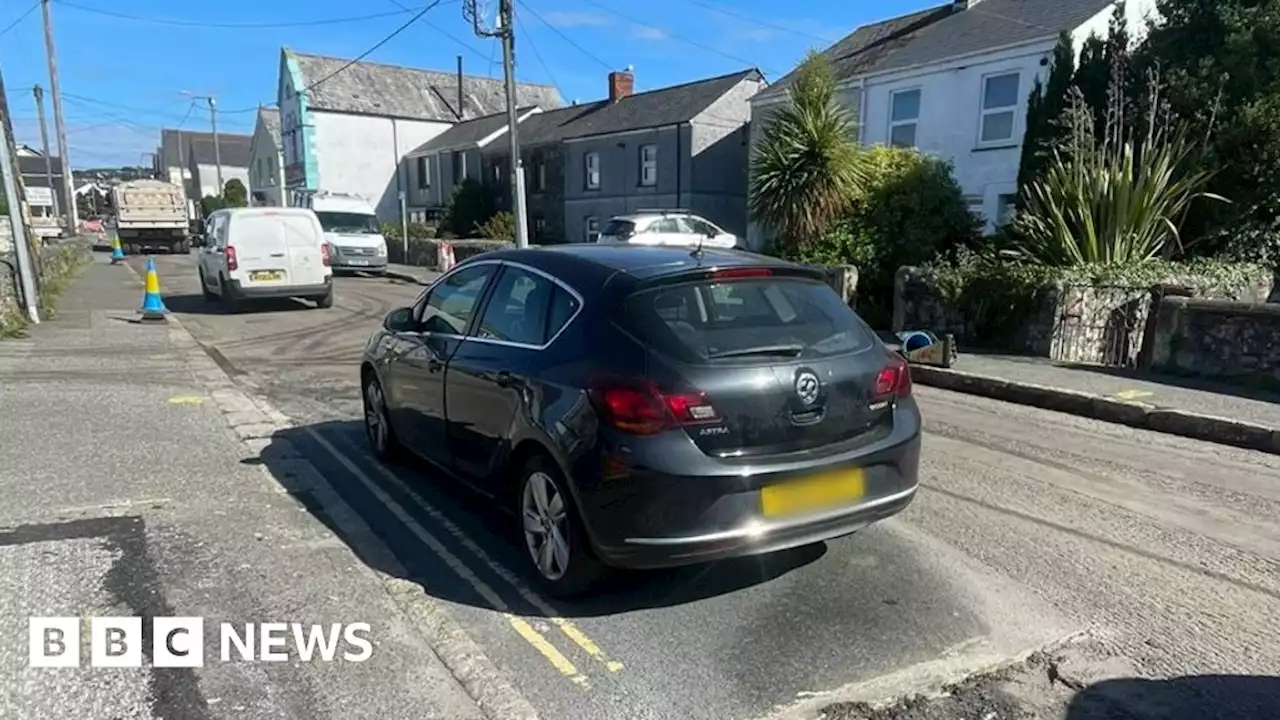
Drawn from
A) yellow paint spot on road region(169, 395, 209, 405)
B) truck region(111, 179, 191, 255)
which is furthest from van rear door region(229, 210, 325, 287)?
truck region(111, 179, 191, 255)

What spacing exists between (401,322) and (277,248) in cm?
1057

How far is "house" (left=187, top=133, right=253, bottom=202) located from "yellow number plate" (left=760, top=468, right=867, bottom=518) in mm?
92549

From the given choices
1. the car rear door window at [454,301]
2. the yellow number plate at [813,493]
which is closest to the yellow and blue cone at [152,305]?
the car rear door window at [454,301]

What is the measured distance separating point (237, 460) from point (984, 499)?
16.6 feet

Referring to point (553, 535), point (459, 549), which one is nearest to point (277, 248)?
point (459, 549)

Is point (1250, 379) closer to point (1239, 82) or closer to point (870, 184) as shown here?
point (870, 184)

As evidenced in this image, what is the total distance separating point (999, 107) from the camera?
62.8 feet

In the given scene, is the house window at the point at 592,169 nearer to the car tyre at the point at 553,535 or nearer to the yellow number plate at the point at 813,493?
the car tyre at the point at 553,535

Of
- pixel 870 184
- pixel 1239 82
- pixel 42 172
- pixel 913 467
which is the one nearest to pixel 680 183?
pixel 870 184

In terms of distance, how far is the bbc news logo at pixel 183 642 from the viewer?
3029mm

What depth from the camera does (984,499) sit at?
498 centimetres

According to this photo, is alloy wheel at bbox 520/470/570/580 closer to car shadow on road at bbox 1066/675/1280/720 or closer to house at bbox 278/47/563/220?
car shadow on road at bbox 1066/675/1280/720

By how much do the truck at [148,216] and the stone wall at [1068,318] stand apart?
3678 centimetres

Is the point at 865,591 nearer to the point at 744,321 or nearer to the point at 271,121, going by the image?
the point at 744,321
